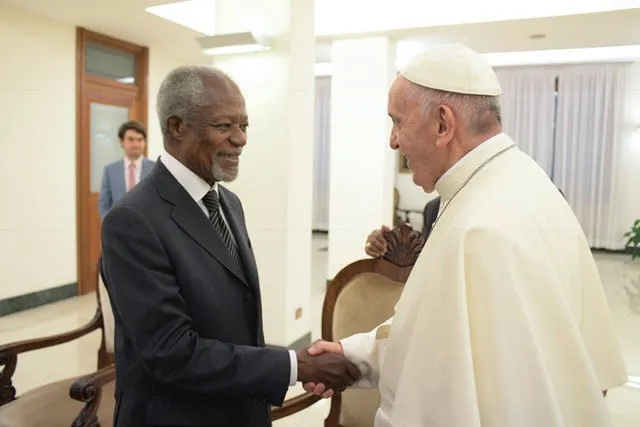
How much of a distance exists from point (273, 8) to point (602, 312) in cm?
310

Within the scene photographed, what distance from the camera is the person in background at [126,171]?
4.55 meters

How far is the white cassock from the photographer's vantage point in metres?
1.02

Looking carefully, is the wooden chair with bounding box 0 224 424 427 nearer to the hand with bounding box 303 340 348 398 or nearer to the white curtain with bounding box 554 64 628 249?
the hand with bounding box 303 340 348 398

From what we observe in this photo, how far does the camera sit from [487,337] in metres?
1.04

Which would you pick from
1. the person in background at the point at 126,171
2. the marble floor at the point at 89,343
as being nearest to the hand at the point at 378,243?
the marble floor at the point at 89,343

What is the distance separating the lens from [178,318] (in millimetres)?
1132

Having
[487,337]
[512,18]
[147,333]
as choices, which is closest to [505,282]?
[487,337]

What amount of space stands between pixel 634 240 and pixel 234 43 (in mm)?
6657

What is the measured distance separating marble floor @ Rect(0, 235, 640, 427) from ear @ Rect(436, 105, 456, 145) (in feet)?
7.27

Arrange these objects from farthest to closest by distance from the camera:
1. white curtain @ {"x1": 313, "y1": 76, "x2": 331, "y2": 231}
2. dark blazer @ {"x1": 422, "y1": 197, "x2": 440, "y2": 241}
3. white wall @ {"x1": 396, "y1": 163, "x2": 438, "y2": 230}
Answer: white curtain @ {"x1": 313, "y1": 76, "x2": 331, "y2": 231} → white wall @ {"x1": 396, "y1": 163, "x2": 438, "y2": 230} → dark blazer @ {"x1": 422, "y1": 197, "x2": 440, "y2": 241}

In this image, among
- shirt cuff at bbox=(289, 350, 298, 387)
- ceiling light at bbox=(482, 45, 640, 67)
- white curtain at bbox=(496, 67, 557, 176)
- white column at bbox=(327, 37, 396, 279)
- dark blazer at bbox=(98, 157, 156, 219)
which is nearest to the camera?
shirt cuff at bbox=(289, 350, 298, 387)

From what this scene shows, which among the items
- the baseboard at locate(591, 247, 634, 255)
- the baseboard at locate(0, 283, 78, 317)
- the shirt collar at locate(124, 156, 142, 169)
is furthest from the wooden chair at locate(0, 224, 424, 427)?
the baseboard at locate(591, 247, 634, 255)

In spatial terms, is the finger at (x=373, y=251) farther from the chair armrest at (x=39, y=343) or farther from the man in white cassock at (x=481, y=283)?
the chair armrest at (x=39, y=343)

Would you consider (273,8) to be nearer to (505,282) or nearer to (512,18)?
(512,18)
